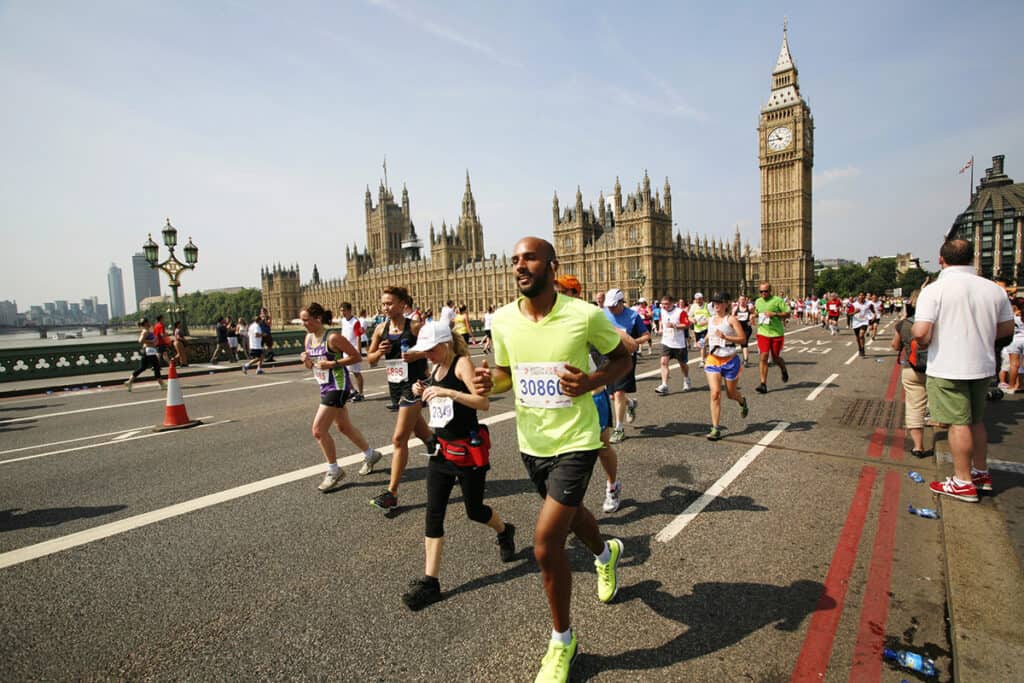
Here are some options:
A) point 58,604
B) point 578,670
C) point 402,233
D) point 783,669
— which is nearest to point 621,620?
point 578,670

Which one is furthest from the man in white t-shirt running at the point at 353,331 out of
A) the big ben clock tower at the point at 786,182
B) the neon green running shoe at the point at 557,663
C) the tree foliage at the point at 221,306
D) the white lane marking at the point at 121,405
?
the tree foliage at the point at 221,306

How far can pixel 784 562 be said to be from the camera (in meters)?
3.55

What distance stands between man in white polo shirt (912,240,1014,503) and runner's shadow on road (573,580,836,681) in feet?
7.27

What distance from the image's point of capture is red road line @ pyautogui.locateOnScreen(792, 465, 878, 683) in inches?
101

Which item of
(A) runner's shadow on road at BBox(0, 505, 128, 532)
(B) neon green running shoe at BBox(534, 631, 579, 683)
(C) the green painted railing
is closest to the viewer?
(B) neon green running shoe at BBox(534, 631, 579, 683)

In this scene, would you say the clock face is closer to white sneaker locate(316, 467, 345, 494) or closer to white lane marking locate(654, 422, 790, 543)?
white lane marking locate(654, 422, 790, 543)

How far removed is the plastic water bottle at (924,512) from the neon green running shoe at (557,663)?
3.35m

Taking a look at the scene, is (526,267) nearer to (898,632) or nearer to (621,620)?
(621,620)

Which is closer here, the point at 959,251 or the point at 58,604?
the point at 58,604

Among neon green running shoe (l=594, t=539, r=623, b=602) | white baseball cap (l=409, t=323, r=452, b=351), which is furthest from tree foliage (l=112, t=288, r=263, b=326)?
neon green running shoe (l=594, t=539, r=623, b=602)

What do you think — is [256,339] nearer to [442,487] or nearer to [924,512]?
[442,487]

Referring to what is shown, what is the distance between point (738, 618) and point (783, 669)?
0.40m

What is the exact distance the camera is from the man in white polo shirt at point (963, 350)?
429 cm

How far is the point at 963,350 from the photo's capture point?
4.32 meters
